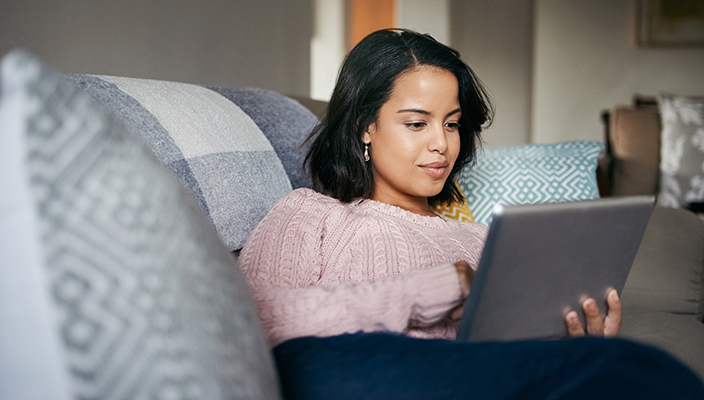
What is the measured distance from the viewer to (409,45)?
111 cm

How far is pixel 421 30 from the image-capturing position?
3861mm

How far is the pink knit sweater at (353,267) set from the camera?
61 centimetres

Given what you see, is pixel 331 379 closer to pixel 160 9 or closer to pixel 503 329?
pixel 503 329

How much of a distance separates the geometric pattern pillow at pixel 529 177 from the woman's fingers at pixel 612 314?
64 centimetres

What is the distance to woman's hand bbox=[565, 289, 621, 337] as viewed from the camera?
0.72 m

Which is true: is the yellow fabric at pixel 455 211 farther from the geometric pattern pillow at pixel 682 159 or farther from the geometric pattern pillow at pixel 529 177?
the geometric pattern pillow at pixel 682 159

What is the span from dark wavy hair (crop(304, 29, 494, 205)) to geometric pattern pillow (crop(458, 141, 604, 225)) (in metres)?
0.29

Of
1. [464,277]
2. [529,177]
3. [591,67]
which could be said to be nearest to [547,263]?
[464,277]

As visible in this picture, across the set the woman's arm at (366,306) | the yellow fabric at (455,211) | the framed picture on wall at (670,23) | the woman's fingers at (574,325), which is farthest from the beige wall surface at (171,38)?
the framed picture on wall at (670,23)

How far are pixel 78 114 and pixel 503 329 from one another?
20.7 inches

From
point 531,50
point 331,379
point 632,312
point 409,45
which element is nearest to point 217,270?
point 331,379

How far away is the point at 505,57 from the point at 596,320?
4503 mm

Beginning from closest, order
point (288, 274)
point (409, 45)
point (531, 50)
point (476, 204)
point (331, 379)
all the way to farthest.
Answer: point (331, 379) → point (288, 274) → point (409, 45) → point (476, 204) → point (531, 50)

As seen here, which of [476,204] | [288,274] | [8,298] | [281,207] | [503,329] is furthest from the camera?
[476,204]
